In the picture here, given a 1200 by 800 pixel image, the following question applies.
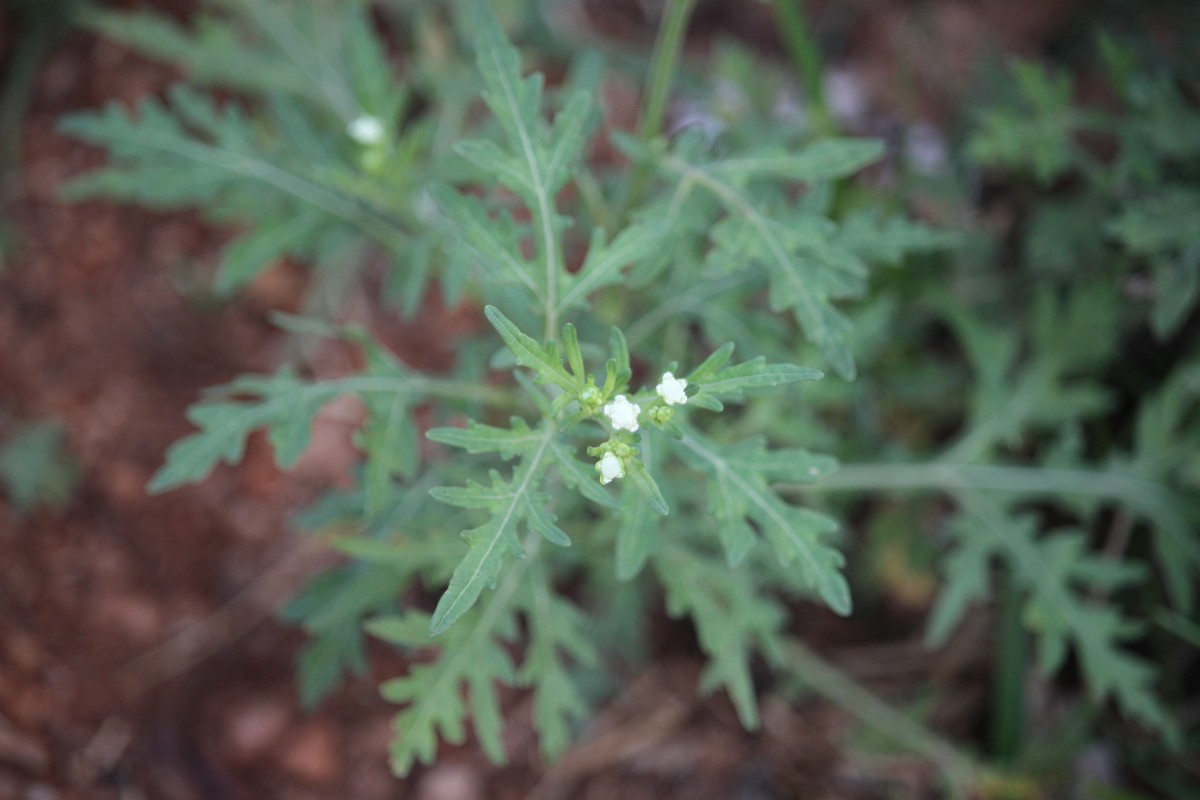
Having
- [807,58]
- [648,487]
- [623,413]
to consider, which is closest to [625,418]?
[623,413]

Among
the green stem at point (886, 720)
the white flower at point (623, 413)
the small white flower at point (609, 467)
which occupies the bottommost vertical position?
the green stem at point (886, 720)

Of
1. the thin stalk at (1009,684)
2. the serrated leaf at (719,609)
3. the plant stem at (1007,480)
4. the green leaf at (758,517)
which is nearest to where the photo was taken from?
the green leaf at (758,517)

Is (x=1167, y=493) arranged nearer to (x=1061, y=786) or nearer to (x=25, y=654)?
(x=1061, y=786)

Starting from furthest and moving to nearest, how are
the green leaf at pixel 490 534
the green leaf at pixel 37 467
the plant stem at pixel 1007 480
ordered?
the green leaf at pixel 37 467
the plant stem at pixel 1007 480
the green leaf at pixel 490 534

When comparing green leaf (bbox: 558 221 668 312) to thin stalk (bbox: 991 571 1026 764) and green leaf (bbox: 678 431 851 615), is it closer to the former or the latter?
green leaf (bbox: 678 431 851 615)

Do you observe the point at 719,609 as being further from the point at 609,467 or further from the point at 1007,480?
the point at 1007,480

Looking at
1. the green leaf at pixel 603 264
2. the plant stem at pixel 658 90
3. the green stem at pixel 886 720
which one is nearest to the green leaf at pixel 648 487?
the green leaf at pixel 603 264

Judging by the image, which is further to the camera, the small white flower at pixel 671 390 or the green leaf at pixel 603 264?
the green leaf at pixel 603 264

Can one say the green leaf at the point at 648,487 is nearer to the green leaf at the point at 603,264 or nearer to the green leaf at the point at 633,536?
the green leaf at the point at 633,536
